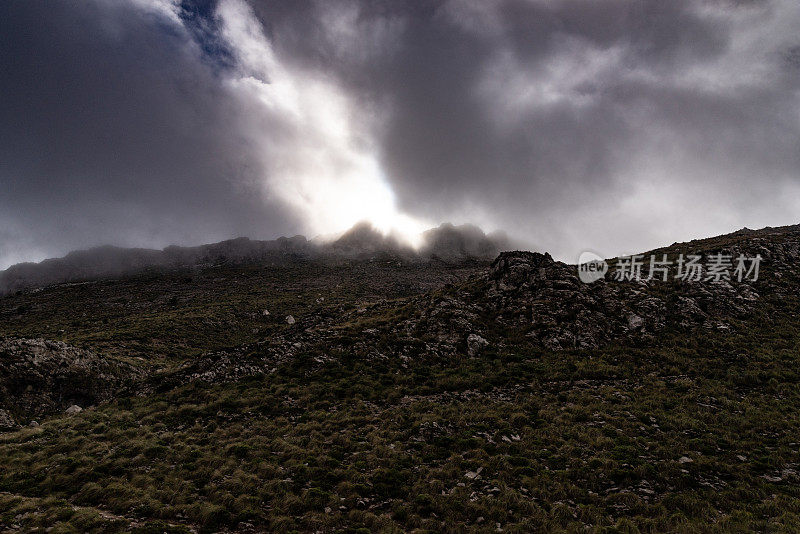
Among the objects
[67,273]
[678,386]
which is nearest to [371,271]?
[678,386]

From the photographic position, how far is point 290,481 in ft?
49.5

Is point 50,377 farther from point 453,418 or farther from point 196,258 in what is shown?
point 196,258

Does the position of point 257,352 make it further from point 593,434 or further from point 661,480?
point 661,480

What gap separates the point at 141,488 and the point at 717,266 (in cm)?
7087

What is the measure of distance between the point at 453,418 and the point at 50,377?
38.0m

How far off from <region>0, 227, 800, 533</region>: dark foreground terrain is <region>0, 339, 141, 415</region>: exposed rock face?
5.9 inches

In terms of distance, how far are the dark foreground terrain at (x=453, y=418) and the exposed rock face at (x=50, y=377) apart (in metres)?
0.15

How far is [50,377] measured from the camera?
28938 mm

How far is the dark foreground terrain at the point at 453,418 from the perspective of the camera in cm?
1289
